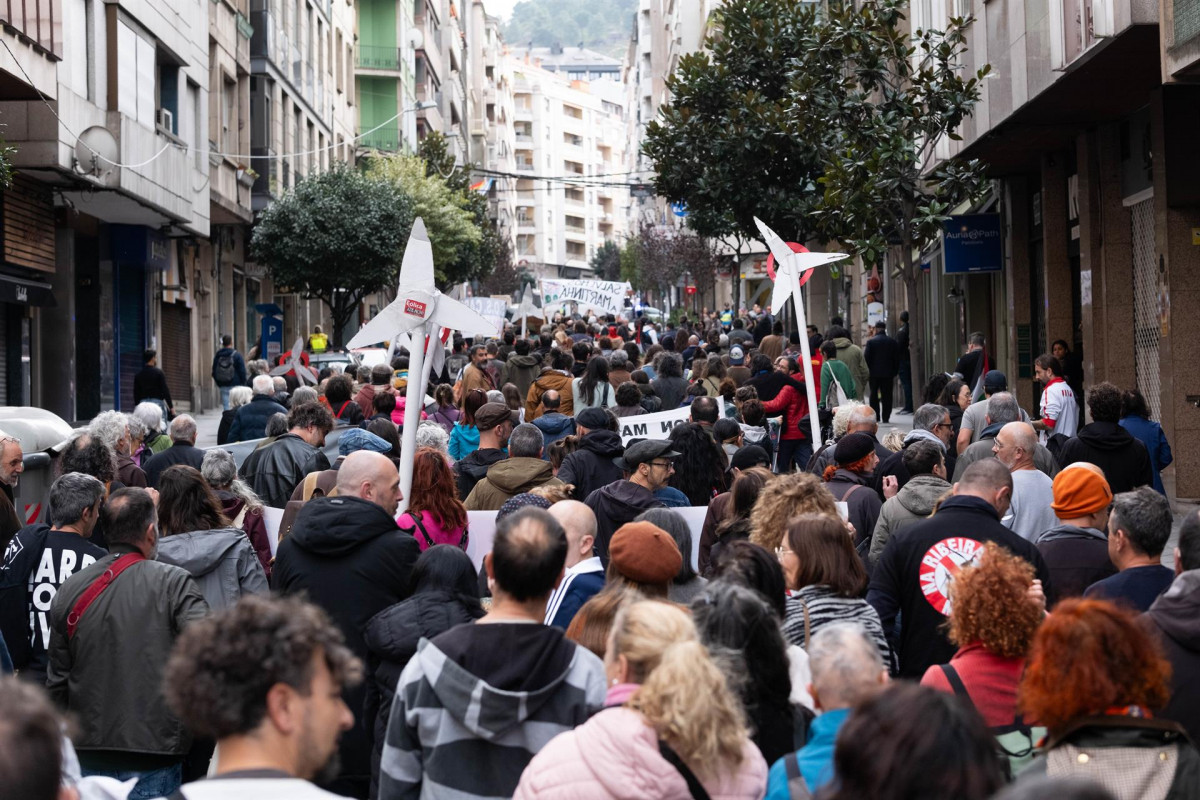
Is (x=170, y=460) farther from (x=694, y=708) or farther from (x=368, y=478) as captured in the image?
(x=694, y=708)

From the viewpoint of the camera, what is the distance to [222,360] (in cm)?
2803

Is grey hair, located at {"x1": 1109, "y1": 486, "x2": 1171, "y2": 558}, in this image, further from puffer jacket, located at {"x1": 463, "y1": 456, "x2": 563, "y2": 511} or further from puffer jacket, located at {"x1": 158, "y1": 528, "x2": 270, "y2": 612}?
puffer jacket, located at {"x1": 463, "y1": 456, "x2": 563, "y2": 511}

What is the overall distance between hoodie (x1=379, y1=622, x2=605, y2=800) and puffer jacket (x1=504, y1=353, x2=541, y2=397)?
12989mm

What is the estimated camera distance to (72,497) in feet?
21.9

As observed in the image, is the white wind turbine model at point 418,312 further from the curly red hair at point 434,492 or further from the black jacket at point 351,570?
the black jacket at point 351,570

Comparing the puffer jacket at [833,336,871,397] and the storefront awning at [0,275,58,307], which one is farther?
the storefront awning at [0,275,58,307]

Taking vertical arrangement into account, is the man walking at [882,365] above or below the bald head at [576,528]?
above

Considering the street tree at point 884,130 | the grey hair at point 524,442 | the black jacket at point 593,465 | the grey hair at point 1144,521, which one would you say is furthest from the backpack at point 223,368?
the grey hair at point 1144,521

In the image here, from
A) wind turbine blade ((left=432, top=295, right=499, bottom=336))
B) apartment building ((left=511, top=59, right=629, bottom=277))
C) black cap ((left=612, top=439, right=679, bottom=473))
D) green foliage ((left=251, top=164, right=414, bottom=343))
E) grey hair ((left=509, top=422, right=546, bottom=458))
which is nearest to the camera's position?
black cap ((left=612, top=439, right=679, bottom=473))

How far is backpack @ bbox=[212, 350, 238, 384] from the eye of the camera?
2800cm

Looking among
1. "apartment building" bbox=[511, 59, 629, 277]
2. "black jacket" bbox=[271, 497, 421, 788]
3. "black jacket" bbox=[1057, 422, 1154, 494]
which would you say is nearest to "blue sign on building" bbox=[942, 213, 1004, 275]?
"black jacket" bbox=[1057, 422, 1154, 494]

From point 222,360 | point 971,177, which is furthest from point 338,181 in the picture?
point 971,177

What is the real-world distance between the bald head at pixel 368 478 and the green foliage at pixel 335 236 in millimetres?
31591

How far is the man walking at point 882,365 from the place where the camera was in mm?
24672
